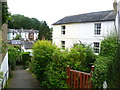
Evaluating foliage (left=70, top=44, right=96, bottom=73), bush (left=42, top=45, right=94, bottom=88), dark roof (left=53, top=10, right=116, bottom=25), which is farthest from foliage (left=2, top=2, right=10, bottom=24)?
dark roof (left=53, top=10, right=116, bottom=25)

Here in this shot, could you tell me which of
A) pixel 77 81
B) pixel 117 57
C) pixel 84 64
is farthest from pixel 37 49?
pixel 117 57

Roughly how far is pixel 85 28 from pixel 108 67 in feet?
47.9

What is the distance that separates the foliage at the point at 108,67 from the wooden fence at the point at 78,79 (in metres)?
0.37

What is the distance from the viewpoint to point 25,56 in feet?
74.8

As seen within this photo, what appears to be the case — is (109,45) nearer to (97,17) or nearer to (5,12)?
(5,12)

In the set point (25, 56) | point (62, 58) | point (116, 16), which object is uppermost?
point (116, 16)

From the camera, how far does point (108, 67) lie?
146 inches

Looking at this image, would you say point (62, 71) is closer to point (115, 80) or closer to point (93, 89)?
point (93, 89)

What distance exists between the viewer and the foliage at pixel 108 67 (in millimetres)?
3361

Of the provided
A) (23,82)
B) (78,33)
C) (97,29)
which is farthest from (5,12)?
(78,33)

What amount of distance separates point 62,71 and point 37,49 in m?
2.84

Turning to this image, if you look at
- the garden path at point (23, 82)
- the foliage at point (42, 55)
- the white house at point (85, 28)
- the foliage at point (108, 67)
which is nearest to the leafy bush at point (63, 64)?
the foliage at point (108, 67)

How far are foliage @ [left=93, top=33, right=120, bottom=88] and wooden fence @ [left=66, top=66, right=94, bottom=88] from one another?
1.22 ft

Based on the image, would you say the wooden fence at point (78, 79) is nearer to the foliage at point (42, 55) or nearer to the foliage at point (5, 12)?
the foliage at point (42, 55)
